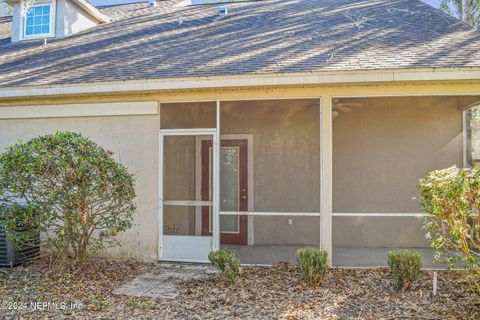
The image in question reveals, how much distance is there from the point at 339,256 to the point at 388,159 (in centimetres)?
228

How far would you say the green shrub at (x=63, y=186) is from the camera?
4.76 m

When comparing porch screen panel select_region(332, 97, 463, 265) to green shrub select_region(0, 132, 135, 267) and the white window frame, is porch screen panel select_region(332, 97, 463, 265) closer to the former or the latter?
green shrub select_region(0, 132, 135, 267)

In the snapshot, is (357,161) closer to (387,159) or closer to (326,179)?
(387,159)

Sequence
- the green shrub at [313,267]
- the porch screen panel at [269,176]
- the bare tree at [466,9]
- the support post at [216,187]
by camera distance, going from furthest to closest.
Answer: the bare tree at [466,9]
the porch screen panel at [269,176]
the support post at [216,187]
the green shrub at [313,267]

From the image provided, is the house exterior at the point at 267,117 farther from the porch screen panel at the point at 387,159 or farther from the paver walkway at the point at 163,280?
the paver walkway at the point at 163,280

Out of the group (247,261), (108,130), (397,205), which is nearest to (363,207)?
(397,205)

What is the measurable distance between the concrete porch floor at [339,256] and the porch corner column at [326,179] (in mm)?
683

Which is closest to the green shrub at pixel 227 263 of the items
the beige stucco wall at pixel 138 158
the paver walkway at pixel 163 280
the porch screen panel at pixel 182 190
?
the paver walkway at pixel 163 280

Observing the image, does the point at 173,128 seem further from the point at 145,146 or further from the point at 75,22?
the point at 75,22

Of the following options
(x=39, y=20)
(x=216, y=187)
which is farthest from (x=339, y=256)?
(x=39, y=20)

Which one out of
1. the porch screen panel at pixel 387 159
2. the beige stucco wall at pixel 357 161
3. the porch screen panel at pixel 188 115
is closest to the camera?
the porch screen panel at pixel 188 115

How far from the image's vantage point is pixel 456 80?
5.03m

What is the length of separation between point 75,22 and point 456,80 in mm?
8877

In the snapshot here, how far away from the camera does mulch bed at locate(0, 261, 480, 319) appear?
3.95 m
